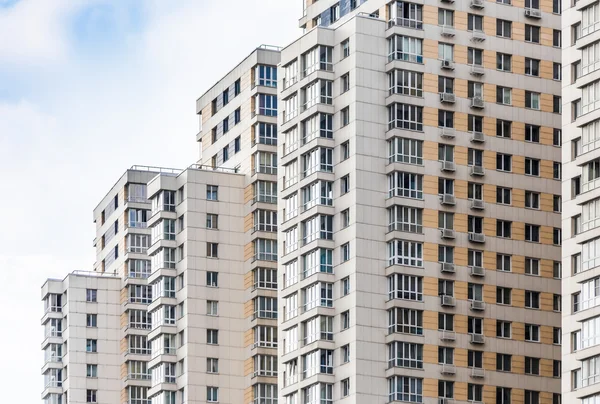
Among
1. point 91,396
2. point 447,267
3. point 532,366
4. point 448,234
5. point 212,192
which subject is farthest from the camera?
point 91,396

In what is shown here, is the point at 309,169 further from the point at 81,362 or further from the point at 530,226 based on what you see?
the point at 81,362

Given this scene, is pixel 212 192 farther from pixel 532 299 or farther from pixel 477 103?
pixel 532 299

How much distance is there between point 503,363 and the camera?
142875 mm

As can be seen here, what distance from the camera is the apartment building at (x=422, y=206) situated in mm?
139625

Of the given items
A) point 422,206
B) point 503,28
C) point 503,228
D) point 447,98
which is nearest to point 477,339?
point 503,228

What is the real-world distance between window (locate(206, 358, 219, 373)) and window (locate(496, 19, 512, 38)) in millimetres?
39158

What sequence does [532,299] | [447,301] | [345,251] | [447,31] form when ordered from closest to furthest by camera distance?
[345,251] → [447,301] → [532,299] → [447,31]

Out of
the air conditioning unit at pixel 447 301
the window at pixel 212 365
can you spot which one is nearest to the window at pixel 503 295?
the air conditioning unit at pixel 447 301

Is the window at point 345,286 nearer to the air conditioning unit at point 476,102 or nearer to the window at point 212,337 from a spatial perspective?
the air conditioning unit at point 476,102

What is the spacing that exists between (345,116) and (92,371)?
5770 cm

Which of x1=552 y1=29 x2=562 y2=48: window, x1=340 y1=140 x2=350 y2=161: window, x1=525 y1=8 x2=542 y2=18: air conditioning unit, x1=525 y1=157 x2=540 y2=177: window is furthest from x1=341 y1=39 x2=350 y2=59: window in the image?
x1=552 y1=29 x2=562 y2=48: window

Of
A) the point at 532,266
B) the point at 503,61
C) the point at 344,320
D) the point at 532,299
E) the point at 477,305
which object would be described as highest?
the point at 503,61

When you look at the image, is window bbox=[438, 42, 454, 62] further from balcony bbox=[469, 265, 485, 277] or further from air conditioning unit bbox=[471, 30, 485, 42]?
balcony bbox=[469, 265, 485, 277]

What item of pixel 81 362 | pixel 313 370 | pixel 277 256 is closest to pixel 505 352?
pixel 313 370
